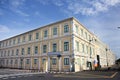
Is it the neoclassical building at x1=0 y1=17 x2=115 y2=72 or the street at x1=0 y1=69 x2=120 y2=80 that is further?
the neoclassical building at x1=0 y1=17 x2=115 y2=72

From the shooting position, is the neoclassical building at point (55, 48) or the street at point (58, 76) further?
the neoclassical building at point (55, 48)

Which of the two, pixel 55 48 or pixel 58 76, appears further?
pixel 55 48

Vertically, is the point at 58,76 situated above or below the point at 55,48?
below

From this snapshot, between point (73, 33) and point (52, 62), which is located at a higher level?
point (73, 33)

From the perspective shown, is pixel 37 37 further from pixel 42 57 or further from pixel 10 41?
pixel 10 41

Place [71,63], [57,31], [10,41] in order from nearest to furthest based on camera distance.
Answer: [71,63] → [57,31] → [10,41]

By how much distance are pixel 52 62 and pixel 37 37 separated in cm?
905

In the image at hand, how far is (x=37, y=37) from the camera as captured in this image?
3591 centimetres

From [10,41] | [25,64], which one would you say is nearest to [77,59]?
[25,64]

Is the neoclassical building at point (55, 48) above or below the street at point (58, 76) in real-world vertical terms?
above

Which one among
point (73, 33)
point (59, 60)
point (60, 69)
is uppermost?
point (73, 33)

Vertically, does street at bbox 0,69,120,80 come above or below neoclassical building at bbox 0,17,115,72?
below

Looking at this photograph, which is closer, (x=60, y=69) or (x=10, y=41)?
(x=60, y=69)

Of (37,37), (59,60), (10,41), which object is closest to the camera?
(59,60)
